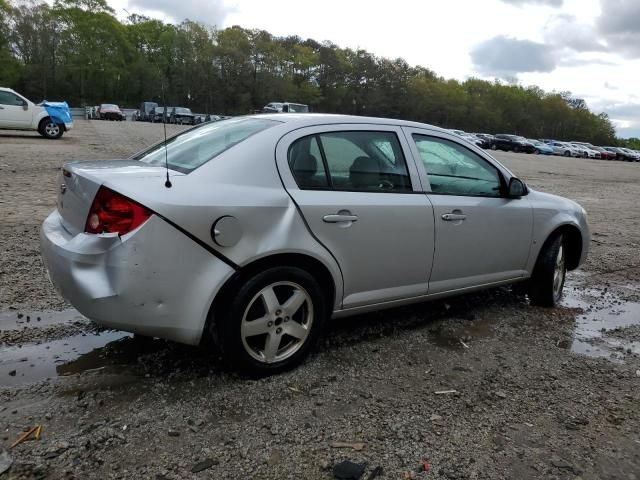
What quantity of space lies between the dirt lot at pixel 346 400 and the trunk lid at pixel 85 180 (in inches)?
36.3

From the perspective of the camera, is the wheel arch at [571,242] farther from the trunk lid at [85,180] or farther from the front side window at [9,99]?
the front side window at [9,99]

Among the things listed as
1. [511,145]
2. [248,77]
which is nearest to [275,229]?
[511,145]

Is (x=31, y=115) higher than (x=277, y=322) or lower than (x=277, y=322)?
higher

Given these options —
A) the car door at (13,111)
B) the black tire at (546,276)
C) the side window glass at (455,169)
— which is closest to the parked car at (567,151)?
the car door at (13,111)

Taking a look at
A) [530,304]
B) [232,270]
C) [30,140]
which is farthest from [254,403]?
[30,140]

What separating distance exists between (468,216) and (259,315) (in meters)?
1.81

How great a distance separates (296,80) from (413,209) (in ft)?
335

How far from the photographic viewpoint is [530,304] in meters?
5.02

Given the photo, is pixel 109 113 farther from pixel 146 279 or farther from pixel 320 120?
pixel 146 279

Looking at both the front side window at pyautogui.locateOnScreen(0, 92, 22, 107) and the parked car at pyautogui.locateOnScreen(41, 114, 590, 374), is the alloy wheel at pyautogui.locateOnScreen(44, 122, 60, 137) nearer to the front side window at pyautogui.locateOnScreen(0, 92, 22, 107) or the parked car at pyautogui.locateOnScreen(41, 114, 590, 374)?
the front side window at pyautogui.locateOnScreen(0, 92, 22, 107)

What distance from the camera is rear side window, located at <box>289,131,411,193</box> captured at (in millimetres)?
3350

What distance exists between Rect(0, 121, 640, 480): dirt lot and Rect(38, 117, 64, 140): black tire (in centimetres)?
1627

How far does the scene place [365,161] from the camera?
11.9 ft

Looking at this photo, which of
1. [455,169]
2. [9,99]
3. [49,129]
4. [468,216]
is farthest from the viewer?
[49,129]
